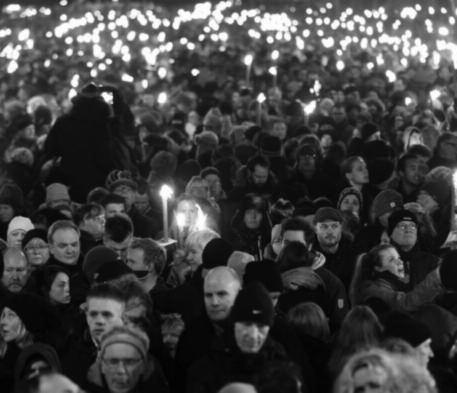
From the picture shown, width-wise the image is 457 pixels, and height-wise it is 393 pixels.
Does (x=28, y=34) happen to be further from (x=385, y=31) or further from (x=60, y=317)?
(x=60, y=317)

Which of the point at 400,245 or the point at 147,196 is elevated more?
the point at 400,245

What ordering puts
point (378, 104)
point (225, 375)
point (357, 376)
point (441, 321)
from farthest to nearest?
point (378, 104) → point (441, 321) → point (225, 375) → point (357, 376)

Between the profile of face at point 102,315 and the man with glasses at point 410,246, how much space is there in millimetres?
2796

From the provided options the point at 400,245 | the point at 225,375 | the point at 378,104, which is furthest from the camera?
the point at 378,104

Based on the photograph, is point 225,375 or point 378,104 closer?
point 225,375

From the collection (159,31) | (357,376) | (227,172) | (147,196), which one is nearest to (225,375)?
(357,376)

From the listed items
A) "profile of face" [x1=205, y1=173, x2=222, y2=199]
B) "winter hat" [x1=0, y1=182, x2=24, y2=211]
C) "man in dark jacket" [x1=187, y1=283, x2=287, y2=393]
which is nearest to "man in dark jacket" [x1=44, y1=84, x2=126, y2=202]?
"winter hat" [x1=0, y1=182, x2=24, y2=211]

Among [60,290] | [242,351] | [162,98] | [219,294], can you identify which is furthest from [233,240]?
[162,98]

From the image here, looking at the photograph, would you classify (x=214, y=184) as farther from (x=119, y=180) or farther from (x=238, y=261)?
(x=238, y=261)

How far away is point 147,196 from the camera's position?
1538 cm

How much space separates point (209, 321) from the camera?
9.50m

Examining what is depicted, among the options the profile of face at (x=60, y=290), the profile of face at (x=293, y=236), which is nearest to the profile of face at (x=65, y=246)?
the profile of face at (x=60, y=290)

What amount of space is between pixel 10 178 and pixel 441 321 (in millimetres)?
8422

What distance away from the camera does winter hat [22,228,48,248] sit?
12.5 m
